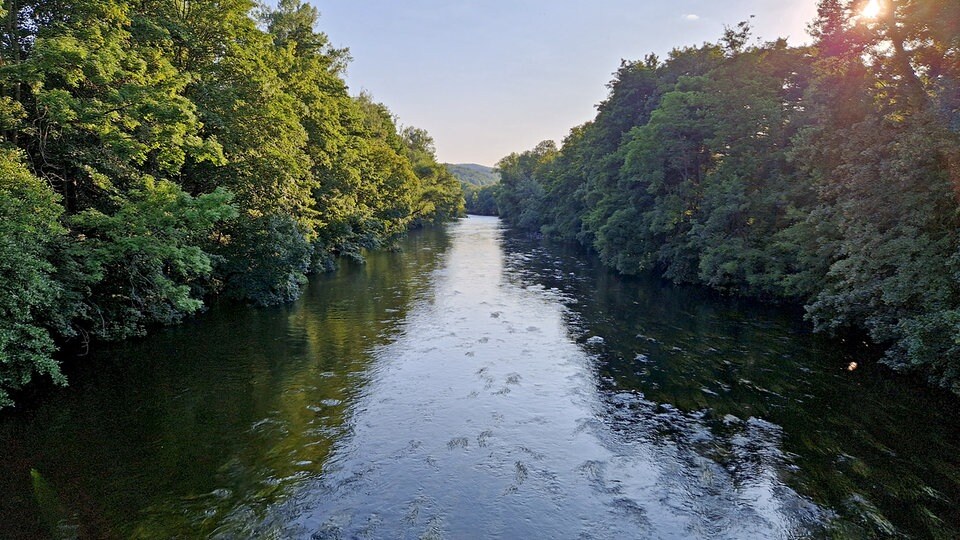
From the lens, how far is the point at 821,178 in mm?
19500

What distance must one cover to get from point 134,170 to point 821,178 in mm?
24981

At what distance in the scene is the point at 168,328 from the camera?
20672 mm

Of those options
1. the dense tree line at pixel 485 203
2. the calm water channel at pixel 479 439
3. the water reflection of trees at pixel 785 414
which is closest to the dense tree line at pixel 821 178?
the water reflection of trees at pixel 785 414

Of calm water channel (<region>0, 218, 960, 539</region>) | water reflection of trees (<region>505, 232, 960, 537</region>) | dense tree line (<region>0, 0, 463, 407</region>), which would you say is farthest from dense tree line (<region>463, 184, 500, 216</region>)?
calm water channel (<region>0, 218, 960, 539</region>)

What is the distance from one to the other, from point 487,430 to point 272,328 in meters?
12.7

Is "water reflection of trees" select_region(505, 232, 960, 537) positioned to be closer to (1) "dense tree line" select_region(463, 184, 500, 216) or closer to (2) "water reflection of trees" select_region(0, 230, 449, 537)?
(2) "water reflection of trees" select_region(0, 230, 449, 537)

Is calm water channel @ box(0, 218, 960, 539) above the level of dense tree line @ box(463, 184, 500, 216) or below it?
below

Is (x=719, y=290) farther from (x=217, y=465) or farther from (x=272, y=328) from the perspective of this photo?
(x=217, y=465)

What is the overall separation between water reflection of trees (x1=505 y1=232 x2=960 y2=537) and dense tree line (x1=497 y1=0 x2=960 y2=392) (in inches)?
57.3

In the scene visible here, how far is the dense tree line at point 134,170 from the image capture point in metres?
12.4

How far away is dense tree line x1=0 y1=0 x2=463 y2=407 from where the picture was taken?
12.4 meters

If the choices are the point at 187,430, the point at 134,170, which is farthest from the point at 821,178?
the point at 134,170

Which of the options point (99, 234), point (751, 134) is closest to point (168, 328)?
point (99, 234)

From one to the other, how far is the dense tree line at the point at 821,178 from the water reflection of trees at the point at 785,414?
145cm
